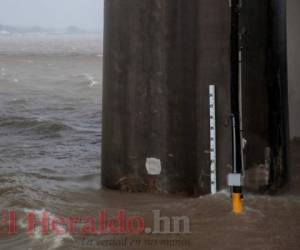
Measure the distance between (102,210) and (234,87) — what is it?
1.62m

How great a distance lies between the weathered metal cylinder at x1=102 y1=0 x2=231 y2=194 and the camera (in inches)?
235

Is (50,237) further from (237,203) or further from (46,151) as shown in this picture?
(46,151)

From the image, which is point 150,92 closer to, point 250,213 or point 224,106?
point 224,106

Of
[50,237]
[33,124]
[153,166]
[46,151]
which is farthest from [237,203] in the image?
[33,124]

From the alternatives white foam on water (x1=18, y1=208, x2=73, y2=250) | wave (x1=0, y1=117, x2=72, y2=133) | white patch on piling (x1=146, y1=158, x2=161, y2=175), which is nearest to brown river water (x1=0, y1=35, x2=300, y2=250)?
white foam on water (x1=18, y1=208, x2=73, y2=250)

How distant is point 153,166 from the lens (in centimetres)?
630

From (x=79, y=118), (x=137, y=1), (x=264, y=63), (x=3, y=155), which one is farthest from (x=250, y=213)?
(x=79, y=118)

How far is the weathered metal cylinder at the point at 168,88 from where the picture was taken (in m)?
5.96

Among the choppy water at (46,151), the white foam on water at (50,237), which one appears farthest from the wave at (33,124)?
the white foam on water at (50,237)

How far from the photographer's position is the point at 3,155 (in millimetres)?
9211

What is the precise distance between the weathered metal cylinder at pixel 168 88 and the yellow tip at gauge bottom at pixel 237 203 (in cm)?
36

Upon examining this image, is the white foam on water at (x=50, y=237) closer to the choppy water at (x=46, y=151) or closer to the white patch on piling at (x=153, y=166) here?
the choppy water at (x=46, y=151)

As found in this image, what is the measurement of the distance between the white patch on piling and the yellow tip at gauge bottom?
0.90 metres

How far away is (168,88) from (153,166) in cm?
74
